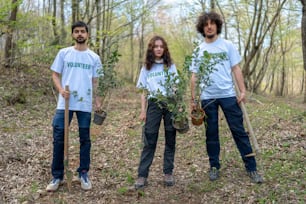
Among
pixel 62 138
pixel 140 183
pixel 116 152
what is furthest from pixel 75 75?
pixel 116 152

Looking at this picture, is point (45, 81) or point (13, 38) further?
point (45, 81)

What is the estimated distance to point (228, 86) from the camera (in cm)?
395

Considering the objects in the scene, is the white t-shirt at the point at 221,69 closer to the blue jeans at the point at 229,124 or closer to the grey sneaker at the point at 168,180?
the blue jeans at the point at 229,124

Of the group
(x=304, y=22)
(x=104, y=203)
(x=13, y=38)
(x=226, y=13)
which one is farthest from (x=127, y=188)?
(x=226, y=13)

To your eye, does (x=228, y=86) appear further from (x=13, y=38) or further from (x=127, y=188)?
(x=13, y=38)

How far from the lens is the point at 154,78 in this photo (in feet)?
13.1

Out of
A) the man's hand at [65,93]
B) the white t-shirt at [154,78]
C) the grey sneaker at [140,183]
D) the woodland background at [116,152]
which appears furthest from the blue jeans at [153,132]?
the man's hand at [65,93]

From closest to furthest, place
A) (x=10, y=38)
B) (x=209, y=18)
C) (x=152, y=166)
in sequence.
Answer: (x=209, y=18) < (x=152, y=166) < (x=10, y=38)

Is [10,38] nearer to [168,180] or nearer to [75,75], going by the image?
[75,75]

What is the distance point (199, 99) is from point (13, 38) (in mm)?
9979

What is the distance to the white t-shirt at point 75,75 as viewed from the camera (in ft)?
13.0

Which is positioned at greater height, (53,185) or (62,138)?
(62,138)

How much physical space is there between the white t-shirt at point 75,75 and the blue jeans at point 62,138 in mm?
99

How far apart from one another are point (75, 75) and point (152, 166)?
198 cm
